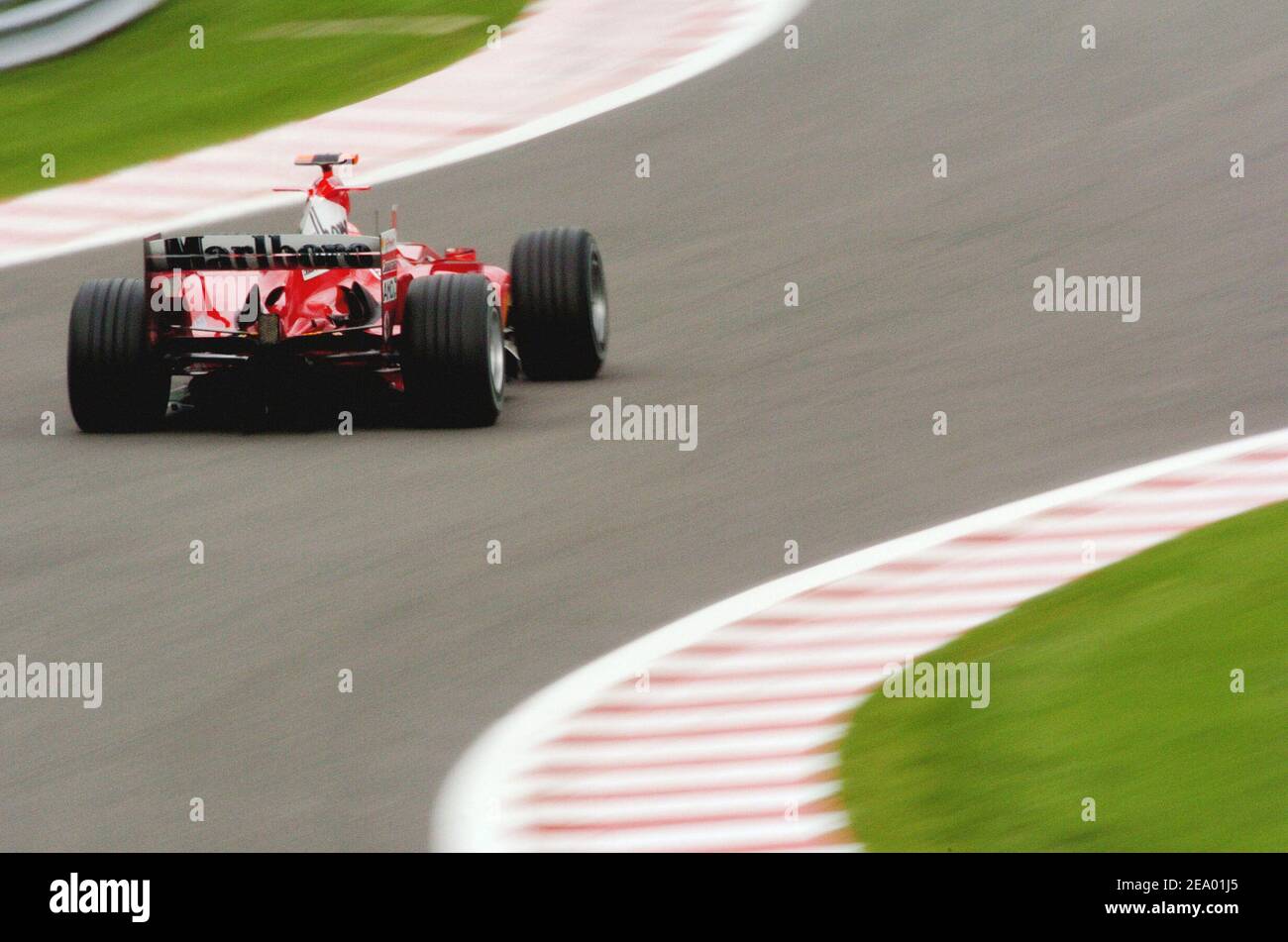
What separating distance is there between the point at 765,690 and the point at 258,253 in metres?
4.61

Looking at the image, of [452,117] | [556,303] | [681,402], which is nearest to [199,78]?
[452,117]

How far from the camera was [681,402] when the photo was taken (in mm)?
11562

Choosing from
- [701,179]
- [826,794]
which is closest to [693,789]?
[826,794]

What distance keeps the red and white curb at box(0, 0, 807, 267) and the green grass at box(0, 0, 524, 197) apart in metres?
0.28

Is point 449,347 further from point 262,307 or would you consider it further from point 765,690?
point 765,690

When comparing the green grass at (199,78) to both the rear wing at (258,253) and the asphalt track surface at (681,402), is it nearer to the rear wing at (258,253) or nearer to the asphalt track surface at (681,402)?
the asphalt track surface at (681,402)

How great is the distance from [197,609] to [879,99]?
11.4m

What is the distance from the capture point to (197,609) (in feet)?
26.1

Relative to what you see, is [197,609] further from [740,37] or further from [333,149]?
[740,37]

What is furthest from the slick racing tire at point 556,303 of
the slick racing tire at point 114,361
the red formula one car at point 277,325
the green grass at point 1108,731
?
the green grass at point 1108,731

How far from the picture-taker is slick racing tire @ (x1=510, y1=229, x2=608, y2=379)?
40.1 ft

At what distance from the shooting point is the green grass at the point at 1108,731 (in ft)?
18.7

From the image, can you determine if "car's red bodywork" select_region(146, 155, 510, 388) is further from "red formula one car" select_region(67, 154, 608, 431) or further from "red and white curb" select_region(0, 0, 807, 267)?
"red and white curb" select_region(0, 0, 807, 267)
